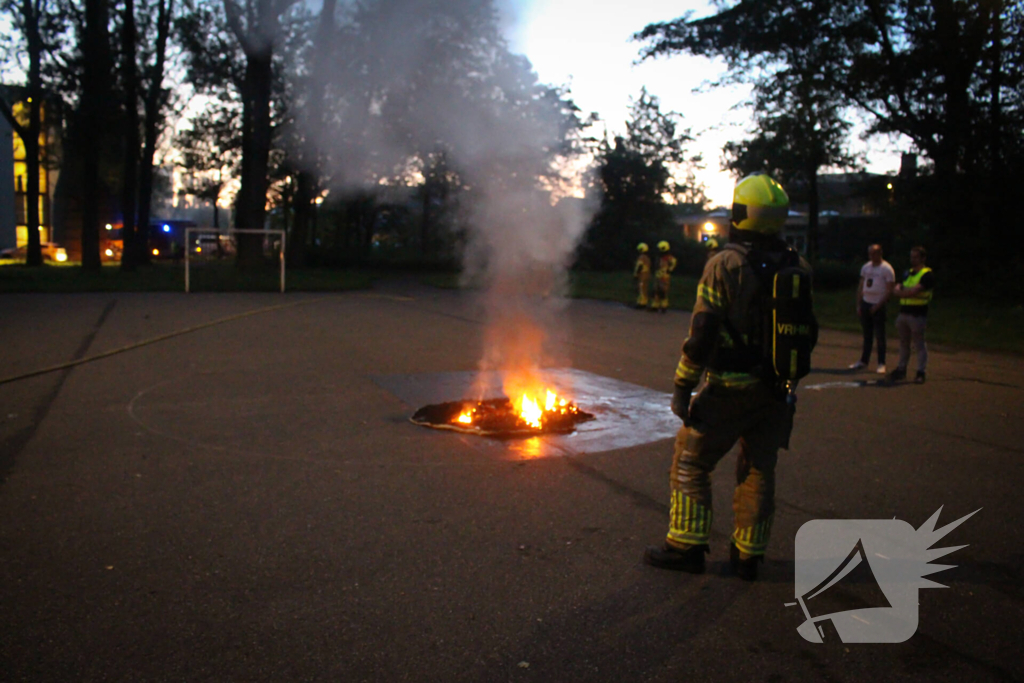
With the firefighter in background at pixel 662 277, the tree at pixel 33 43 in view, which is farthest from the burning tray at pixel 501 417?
the tree at pixel 33 43

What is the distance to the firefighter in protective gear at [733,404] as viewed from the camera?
3.85 m

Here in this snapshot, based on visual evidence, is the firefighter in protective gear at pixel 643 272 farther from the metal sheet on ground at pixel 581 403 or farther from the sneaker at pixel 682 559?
the sneaker at pixel 682 559

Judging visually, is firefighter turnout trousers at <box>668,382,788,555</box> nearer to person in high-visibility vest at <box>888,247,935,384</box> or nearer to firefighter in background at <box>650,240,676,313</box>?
person in high-visibility vest at <box>888,247,935,384</box>

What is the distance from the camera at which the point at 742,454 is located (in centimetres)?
407

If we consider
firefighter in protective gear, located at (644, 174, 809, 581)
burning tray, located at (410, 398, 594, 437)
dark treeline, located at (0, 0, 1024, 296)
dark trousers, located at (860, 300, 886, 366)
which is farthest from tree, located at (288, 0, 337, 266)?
dark trousers, located at (860, 300, 886, 366)

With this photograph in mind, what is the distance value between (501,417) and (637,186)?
3110cm

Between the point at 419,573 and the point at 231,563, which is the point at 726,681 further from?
the point at 231,563

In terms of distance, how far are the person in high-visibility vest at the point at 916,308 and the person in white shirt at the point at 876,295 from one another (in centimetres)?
48

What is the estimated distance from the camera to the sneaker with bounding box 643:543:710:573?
159 inches

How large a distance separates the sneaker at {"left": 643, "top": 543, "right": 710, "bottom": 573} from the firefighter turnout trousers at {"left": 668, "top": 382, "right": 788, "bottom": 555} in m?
0.04

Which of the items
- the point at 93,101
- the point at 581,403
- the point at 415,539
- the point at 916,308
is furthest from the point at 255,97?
the point at 415,539

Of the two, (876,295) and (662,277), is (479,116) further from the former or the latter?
(662,277)

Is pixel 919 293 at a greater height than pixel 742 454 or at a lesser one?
greater

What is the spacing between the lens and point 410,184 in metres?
12.3
